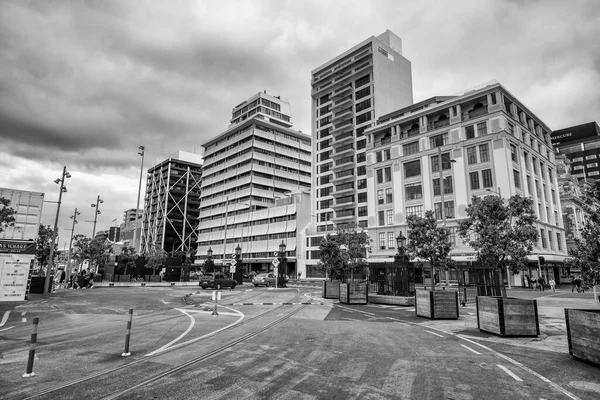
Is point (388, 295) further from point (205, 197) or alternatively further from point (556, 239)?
point (205, 197)

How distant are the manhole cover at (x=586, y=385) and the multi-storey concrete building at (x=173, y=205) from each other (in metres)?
123

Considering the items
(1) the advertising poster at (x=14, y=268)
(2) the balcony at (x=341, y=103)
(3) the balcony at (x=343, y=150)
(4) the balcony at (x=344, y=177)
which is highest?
(2) the balcony at (x=341, y=103)

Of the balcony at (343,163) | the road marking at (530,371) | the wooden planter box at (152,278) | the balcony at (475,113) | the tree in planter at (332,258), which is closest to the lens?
the road marking at (530,371)

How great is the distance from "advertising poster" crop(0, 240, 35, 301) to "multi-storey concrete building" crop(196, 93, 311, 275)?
5791cm

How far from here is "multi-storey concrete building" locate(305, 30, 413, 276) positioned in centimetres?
6969

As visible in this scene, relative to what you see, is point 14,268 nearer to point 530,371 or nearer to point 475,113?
point 530,371

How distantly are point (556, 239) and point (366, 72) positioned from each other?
46.3m

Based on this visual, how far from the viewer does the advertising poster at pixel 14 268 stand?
16.5m

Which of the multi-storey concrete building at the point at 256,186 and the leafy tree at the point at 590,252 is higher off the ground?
the multi-storey concrete building at the point at 256,186

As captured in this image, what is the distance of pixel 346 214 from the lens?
69250mm

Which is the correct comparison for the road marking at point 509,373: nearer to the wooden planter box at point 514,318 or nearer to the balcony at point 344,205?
the wooden planter box at point 514,318

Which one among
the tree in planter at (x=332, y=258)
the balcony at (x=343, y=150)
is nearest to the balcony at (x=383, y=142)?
the balcony at (x=343, y=150)

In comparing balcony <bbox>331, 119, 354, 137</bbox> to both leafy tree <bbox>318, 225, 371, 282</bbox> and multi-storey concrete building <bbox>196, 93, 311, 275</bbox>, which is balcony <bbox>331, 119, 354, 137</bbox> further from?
leafy tree <bbox>318, 225, 371, 282</bbox>

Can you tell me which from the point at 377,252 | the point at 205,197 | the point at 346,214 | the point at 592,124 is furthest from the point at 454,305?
the point at 592,124
